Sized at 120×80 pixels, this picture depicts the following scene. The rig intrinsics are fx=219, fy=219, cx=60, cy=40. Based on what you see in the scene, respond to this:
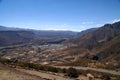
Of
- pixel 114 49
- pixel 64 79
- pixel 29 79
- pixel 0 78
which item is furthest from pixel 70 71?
pixel 114 49

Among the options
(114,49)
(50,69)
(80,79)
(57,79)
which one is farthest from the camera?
(114,49)

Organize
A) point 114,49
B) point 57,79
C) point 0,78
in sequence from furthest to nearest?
point 114,49 < point 57,79 < point 0,78

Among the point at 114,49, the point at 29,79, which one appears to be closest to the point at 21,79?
the point at 29,79

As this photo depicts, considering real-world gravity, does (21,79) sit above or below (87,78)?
above

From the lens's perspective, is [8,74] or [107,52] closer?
[8,74]

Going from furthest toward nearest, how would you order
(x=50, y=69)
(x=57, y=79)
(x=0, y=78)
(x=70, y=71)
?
(x=50, y=69) → (x=70, y=71) → (x=57, y=79) → (x=0, y=78)

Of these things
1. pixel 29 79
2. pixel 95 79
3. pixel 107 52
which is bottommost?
pixel 107 52

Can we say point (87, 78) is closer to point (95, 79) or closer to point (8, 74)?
point (95, 79)

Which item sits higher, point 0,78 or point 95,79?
point 0,78

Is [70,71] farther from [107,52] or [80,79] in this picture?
[107,52]
